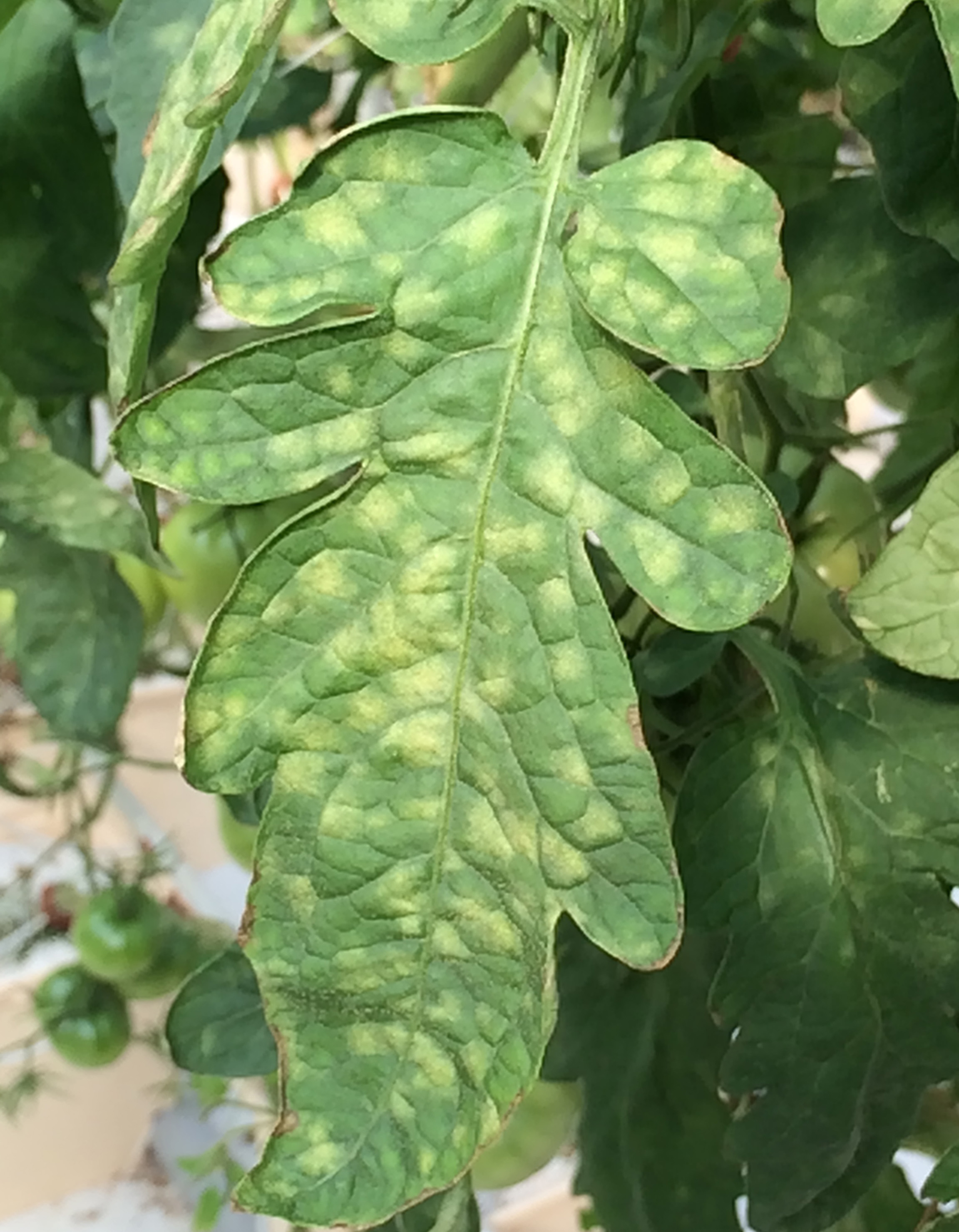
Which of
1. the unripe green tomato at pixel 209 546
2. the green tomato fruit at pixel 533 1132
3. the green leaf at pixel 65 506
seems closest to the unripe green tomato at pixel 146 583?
the unripe green tomato at pixel 209 546

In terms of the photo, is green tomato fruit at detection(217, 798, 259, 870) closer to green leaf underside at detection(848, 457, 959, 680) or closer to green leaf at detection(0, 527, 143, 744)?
green leaf at detection(0, 527, 143, 744)

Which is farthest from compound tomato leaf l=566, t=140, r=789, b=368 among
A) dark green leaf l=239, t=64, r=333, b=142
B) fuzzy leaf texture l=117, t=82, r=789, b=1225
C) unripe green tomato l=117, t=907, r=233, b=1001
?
unripe green tomato l=117, t=907, r=233, b=1001

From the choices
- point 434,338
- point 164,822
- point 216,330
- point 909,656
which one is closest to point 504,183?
point 434,338

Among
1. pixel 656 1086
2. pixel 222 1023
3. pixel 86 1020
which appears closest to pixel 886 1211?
pixel 656 1086

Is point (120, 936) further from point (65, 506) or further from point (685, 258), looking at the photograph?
point (685, 258)

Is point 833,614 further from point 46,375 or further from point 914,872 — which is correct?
point 46,375

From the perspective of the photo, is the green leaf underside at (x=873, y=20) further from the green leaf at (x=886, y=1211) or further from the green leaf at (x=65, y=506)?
the green leaf at (x=886, y=1211)
